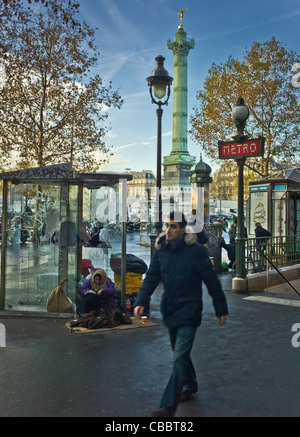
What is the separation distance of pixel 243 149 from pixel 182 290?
6.41m

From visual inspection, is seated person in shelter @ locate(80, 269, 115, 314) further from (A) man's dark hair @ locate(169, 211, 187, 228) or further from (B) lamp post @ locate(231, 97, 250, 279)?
(B) lamp post @ locate(231, 97, 250, 279)

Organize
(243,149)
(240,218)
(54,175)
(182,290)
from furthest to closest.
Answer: (240,218), (243,149), (54,175), (182,290)

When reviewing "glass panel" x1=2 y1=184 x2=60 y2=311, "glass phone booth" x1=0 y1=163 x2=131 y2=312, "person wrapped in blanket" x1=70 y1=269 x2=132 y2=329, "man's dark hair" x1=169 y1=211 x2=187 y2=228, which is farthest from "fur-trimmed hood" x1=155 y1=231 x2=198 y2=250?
"glass panel" x1=2 y1=184 x2=60 y2=311

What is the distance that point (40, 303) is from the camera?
7340 millimetres

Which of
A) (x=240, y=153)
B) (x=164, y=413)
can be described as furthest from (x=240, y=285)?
(x=164, y=413)

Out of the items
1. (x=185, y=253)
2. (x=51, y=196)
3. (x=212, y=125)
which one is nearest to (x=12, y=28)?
(x=212, y=125)

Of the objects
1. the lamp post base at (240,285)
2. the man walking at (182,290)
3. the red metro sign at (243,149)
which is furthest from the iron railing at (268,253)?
the man walking at (182,290)

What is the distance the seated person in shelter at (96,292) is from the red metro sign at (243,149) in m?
4.49

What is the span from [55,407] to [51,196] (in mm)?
4223

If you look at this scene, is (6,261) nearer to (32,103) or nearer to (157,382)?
(157,382)

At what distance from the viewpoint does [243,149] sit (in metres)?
9.40

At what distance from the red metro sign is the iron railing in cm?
193

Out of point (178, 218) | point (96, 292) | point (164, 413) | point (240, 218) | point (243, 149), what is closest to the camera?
point (164, 413)

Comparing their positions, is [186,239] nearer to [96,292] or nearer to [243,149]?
[96,292]
